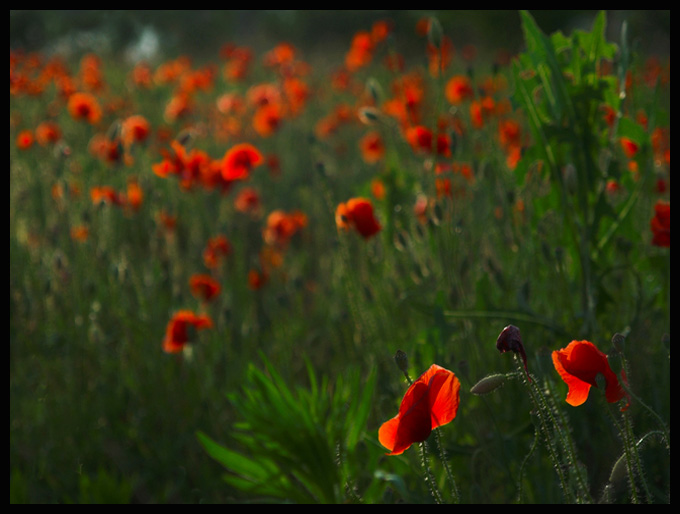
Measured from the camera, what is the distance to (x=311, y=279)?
3.13 metres

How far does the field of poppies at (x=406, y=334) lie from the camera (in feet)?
4.05

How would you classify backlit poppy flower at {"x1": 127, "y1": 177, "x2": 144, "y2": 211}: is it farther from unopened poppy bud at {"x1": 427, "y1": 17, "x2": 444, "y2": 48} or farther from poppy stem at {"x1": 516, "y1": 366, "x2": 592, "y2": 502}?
poppy stem at {"x1": 516, "y1": 366, "x2": 592, "y2": 502}

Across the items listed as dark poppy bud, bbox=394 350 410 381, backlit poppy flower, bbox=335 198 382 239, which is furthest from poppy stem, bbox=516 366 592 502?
backlit poppy flower, bbox=335 198 382 239

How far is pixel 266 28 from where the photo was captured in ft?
43.3

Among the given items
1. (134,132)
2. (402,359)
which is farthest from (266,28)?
(402,359)

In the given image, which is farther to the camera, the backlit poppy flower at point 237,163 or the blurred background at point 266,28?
the blurred background at point 266,28

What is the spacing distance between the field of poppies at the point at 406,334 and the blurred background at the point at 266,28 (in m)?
3.76

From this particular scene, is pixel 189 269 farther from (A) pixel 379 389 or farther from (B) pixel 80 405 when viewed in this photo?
(A) pixel 379 389

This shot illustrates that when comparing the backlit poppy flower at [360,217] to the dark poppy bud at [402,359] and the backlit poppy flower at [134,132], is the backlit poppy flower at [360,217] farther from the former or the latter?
the backlit poppy flower at [134,132]

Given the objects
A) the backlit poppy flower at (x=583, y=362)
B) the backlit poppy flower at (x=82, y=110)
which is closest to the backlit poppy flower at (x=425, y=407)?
the backlit poppy flower at (x=583, y=362)

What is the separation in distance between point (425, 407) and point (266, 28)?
13.2 meters

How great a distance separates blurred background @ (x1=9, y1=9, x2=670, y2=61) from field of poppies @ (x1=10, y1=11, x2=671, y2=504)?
12.3 ft

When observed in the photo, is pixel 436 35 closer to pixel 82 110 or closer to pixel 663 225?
pixel 663 225
